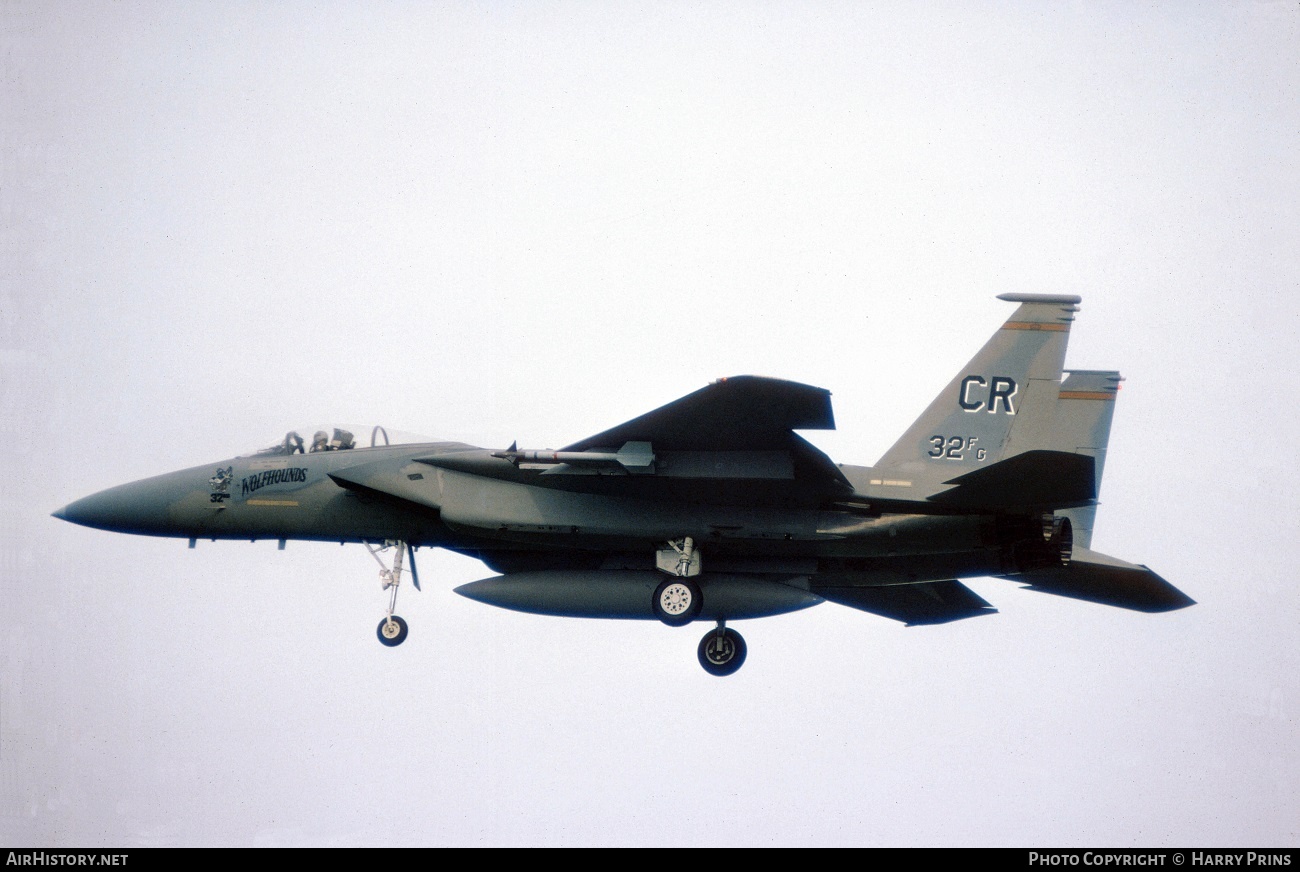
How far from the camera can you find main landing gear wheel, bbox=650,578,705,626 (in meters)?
14.4

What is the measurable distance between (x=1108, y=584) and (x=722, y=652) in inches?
180

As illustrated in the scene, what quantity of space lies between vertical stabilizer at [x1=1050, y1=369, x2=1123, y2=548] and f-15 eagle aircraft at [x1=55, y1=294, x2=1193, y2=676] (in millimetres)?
23

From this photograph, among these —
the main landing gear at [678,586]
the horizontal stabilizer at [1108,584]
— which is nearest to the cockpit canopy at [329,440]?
the main landing gear at [678,586]

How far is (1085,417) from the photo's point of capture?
→ 15.5 meters

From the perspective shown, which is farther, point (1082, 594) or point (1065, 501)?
point (1082, 594)

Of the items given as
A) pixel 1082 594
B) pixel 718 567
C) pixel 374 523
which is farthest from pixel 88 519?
pixel 1082 594

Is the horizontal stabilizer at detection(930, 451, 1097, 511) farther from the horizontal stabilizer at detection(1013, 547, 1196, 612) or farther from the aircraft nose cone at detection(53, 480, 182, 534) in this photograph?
the aircraft nose cone at detection(53, 480, 182, 534)

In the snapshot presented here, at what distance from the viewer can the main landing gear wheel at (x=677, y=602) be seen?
1441 centimetres

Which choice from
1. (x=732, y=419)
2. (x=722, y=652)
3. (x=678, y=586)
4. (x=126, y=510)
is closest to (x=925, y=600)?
(x=722, y=652)

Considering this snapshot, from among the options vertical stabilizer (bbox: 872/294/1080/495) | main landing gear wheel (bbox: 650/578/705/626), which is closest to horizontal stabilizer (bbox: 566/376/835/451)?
main landing gear wheel (bbox: 650/578/705/626)

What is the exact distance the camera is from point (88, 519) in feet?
50.8

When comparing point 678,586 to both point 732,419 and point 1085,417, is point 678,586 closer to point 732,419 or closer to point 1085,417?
point 732,419

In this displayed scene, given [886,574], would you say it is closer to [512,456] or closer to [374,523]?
[512,456]
